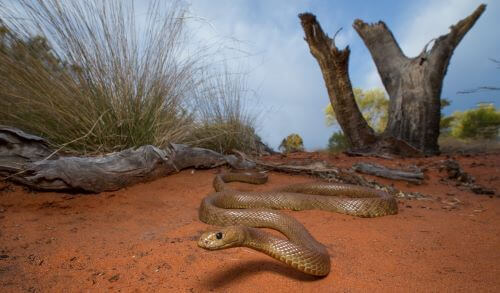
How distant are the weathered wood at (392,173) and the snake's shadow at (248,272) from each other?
3.57 meters

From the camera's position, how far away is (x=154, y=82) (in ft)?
15.8

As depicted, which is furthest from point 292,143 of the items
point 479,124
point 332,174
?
point 479,124

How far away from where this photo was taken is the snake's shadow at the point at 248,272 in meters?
2.25

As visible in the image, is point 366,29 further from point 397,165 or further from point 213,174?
point 213,174

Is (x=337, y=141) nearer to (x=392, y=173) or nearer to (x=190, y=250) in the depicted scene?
(x=392, y=173)

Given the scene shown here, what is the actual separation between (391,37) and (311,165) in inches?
234

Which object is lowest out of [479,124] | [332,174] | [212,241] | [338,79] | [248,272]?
[248,272]

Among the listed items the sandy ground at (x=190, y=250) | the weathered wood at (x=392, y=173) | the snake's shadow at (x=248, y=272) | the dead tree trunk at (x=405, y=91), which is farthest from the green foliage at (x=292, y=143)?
the snake's shadow at (x=248, y=272)

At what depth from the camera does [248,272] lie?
2.37 metres

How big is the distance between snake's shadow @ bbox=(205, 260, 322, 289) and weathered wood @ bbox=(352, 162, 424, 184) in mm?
3570

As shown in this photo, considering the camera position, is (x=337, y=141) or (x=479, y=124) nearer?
(x=337, y=141)

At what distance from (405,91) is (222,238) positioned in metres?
7.92

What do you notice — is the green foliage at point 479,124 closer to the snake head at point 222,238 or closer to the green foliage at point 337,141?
the green foliage at point 337,141

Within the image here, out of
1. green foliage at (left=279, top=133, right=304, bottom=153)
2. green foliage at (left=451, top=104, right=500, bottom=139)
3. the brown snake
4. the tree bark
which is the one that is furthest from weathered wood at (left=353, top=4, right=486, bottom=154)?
green foliage at (left=451, top=104, right=500, bottom=139)
